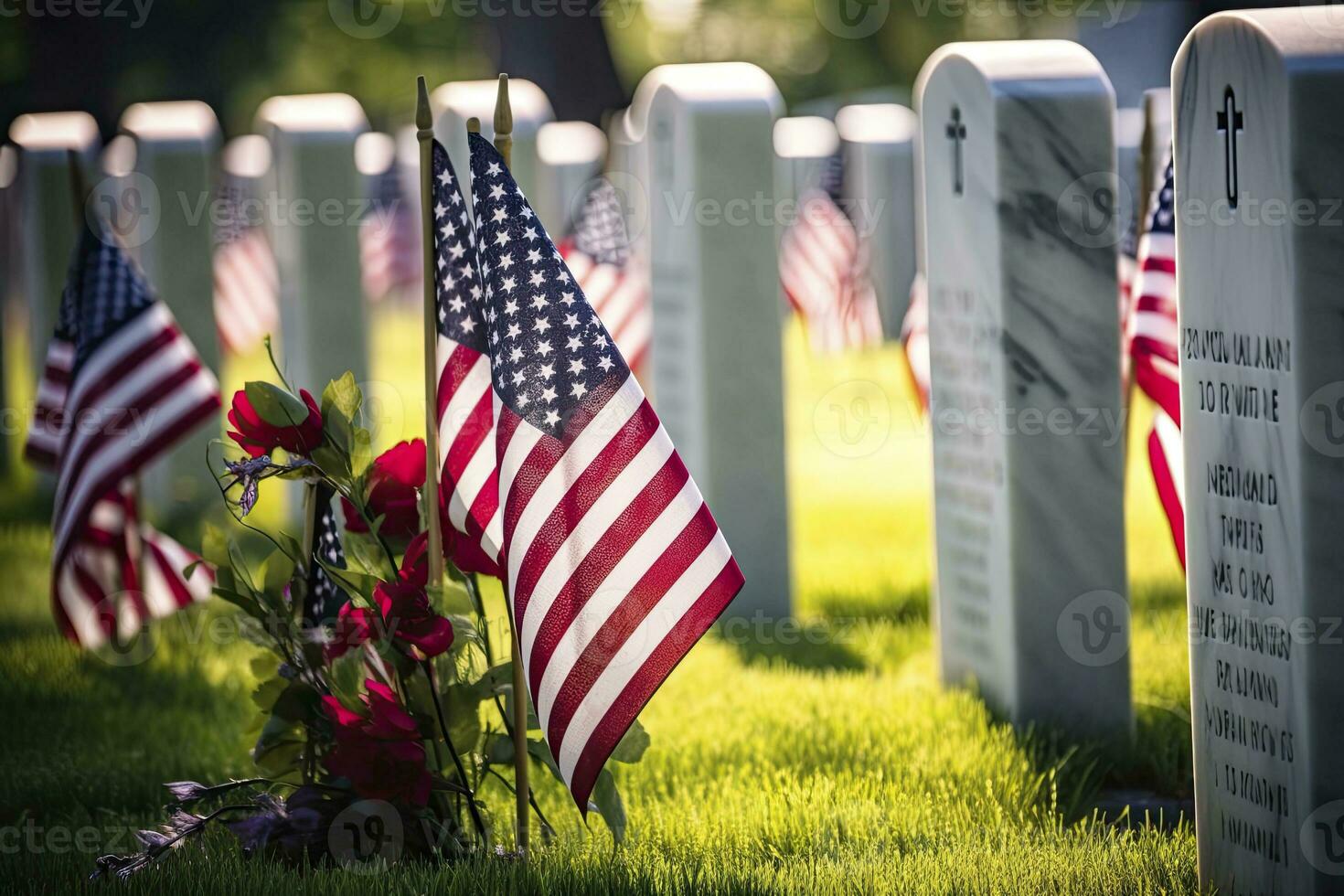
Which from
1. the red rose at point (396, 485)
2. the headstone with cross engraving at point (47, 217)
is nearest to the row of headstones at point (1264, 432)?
the red rose at point (396, 485)

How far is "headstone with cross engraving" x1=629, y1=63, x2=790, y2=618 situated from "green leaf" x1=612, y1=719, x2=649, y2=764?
331 cm

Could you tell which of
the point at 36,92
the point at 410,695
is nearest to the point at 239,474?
the point at 410,695

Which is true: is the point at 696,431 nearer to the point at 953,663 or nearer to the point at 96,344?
the point at 953,663

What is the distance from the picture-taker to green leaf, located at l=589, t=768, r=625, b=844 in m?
3.94

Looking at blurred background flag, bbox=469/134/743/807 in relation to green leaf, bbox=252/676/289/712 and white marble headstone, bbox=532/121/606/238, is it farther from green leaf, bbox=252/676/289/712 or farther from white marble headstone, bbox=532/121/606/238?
white marble headstone, bbox=532/121/606/238

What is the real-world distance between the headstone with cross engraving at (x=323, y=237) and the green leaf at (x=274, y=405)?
17.1 feet

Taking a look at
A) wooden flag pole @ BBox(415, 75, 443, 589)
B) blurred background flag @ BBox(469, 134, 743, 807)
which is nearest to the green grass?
blurred background flag @ BBox(469, 134, 743, 807)

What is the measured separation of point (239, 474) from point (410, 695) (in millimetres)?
662

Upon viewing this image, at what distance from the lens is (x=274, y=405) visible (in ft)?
12.4

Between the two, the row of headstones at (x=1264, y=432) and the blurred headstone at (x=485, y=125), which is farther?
the blurred headstone at (x=485, y=125)

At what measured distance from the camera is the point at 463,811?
4.51 m

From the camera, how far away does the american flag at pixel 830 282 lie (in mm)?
17359

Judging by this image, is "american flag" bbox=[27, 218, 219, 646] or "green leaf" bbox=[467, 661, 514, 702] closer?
"green leaf" bbox=[467, 661, 514, 702]

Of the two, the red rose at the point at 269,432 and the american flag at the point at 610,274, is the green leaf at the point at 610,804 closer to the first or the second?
the red rose at the point at 269,432
